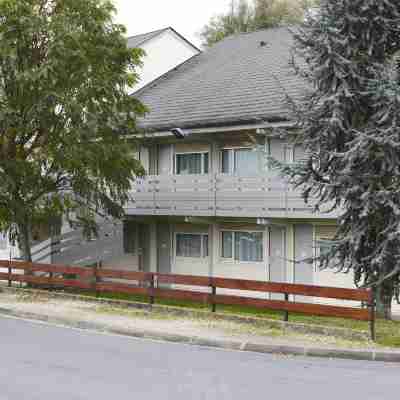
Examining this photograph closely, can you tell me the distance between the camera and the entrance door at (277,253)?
69.8 ft

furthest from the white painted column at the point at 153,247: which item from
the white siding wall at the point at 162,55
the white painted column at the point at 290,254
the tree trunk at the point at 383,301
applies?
the tree trunk at the point at 383,301

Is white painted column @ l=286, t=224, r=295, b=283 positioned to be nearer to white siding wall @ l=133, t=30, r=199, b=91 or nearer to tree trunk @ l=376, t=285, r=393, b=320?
tree trunk @ l=376, t=285, r=393, b=320

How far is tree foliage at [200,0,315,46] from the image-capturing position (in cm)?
4300

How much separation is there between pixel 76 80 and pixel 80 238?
648 centimetres

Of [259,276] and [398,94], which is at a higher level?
[398,94]

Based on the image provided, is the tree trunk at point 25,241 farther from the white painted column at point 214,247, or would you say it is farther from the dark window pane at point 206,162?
Result: the dark window pane at point 206,162

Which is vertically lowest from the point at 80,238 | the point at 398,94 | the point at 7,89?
the point at 80,238

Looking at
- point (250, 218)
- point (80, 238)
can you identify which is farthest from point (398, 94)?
point (80, 238)

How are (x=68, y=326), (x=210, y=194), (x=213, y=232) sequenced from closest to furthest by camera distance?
(x=68, y=326) < (x=210, y=194) < (x=213, y=232)

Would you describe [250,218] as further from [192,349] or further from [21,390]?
[21,390]

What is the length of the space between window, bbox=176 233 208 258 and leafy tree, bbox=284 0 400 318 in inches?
370

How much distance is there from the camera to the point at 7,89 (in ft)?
63.3

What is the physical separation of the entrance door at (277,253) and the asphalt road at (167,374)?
31.0 ft

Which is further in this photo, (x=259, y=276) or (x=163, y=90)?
(x=163, y=90)
